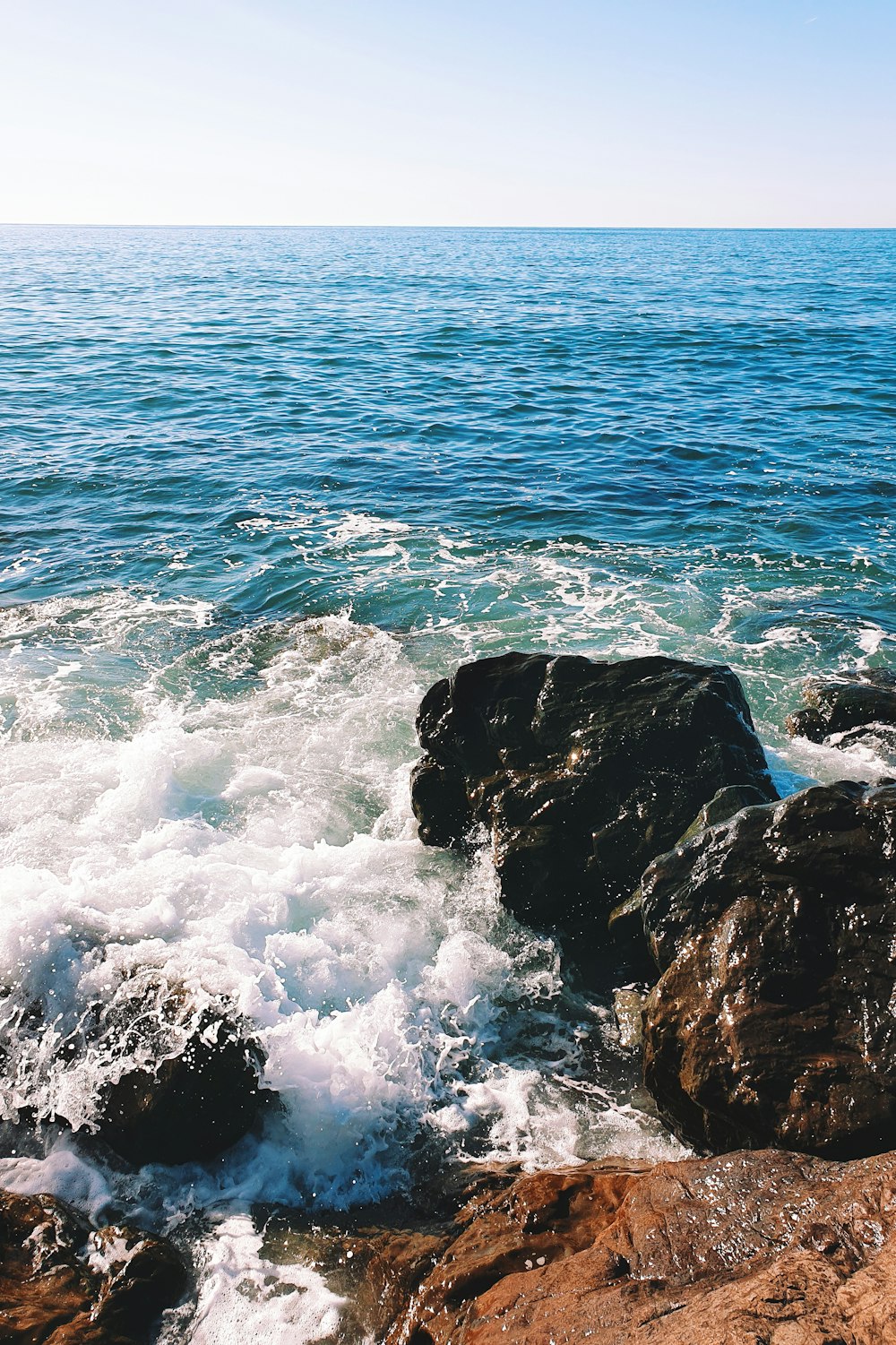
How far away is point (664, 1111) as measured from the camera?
5230 mm

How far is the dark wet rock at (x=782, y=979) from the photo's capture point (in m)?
4.48

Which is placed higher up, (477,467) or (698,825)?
(477,467)

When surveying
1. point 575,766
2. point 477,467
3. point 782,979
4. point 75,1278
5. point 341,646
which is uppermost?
point 477,467

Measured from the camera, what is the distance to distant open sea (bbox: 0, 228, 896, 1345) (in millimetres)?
5430

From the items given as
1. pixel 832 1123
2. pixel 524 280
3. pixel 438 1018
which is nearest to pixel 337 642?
pixel 438 1018

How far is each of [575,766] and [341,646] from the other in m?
4.87

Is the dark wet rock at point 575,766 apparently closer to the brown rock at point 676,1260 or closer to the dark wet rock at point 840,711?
the dark wet rock at point 840,711

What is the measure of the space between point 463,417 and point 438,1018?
17.2 meters

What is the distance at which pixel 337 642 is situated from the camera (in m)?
11.2

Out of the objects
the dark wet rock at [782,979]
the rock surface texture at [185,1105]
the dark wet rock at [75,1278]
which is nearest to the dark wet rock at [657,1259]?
the dark wet rock at [782,979]

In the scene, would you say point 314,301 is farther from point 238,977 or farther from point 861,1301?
point 861,1301

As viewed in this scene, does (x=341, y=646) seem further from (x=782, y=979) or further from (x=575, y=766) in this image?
(x=782, y=979)

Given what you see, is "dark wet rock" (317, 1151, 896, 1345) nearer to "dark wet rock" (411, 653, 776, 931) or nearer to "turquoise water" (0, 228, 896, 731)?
"dark wet rock" (411, 653, 776, 931)

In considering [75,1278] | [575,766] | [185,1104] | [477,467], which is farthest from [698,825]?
[477,467]
